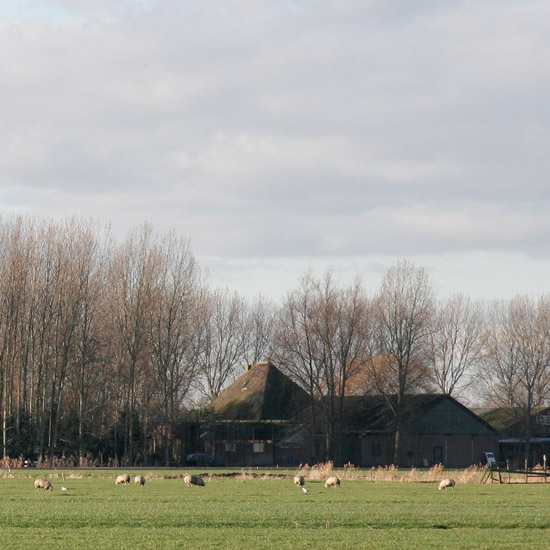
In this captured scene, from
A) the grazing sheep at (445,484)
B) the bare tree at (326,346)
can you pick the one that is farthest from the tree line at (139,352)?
the grazing sheep at (445,484)

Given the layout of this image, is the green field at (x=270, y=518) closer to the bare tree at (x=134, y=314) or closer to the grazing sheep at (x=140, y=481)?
the grazing sheep at (x=140, y=481)

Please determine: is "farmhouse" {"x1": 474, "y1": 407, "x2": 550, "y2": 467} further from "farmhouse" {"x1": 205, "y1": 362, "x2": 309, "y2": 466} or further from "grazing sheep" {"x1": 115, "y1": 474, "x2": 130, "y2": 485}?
"grazing sheep" {"x1": 115, "y1": 474, "x2": 130, "y2": 485}

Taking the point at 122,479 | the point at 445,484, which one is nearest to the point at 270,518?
the point at 445,484

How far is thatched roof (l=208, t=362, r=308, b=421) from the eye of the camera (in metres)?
85.7

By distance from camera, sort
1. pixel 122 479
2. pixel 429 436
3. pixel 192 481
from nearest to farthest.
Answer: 1. pixel 192 481
2. pixel 122 479
3. pixel 429 436

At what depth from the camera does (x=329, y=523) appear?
25.1 m

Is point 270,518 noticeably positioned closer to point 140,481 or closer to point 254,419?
point 140,481

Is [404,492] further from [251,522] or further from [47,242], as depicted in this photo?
[47,242]

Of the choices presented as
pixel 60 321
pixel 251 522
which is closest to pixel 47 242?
pixel 60 321

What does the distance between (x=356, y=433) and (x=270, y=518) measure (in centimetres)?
5720

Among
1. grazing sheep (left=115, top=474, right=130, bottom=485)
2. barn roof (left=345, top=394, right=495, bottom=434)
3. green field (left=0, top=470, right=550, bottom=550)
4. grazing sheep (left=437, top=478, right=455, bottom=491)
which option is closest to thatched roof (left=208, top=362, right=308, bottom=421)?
barn roof (left=345, top=394, right=495, bottom=434)

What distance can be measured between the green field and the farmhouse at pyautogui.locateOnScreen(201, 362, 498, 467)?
4048 cm

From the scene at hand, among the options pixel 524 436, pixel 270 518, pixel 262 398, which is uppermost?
pixel 262 398

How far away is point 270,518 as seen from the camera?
85.1 feet
